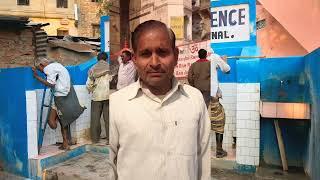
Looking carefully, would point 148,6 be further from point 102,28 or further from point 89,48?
point 89,48

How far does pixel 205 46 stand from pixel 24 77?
2607mm

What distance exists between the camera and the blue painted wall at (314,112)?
150 inches

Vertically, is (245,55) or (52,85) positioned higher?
(245,55)

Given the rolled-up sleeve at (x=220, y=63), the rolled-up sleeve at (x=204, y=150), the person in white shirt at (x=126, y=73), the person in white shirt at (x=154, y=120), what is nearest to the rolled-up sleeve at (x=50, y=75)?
the person in white shirt at (x=126, y=73)

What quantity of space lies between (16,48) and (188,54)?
9.79 m

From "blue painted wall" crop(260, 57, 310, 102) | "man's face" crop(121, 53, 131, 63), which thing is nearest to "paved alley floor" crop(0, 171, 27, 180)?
"man's face" crop(121, 53, 131, 63)

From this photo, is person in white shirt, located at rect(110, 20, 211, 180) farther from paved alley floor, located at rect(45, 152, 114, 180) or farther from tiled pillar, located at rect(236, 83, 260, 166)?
paved alley floor, located at rect(45, 152, 114, 180)

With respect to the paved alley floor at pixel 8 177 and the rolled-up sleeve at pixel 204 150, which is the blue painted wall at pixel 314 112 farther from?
the paved alley floor at pixel 8 177

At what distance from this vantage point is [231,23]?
503 centimetres

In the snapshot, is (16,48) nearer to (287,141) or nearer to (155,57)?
(287,141)

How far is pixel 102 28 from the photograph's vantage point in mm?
7723

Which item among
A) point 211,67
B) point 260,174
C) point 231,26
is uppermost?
point 231,26

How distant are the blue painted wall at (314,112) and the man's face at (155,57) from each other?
2.64 meters

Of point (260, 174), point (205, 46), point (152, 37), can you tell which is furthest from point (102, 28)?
point (152, 37)
